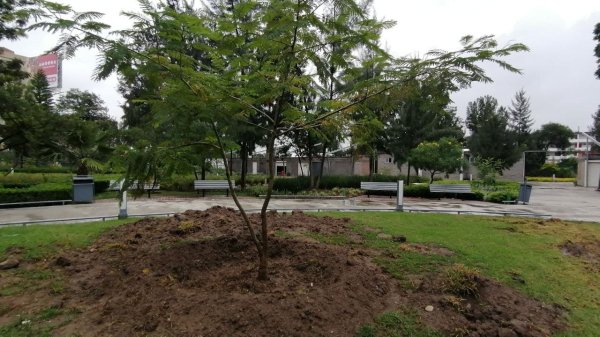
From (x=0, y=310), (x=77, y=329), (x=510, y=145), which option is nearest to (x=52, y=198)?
(x=0, y=310)

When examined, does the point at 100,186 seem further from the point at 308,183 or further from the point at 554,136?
the point at 554,136

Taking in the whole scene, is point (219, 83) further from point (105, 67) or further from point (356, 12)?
point (356, 12)

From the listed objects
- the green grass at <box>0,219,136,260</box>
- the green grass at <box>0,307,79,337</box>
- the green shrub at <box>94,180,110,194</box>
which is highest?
the green shrub at <box>94,180,110,194</box>

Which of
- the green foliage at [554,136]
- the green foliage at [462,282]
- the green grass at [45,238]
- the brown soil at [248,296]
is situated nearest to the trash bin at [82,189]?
the green grass at [45,238]

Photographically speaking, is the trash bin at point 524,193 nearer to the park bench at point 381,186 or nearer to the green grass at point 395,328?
the park bench at point 381,186

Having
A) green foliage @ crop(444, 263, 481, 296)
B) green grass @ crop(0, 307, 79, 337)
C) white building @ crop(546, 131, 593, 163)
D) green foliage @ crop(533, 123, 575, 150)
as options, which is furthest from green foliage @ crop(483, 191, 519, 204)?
green foliage @ crop(533, 123, 575, 150)

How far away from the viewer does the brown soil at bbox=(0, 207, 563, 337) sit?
370cm

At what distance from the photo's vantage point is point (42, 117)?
14758mm

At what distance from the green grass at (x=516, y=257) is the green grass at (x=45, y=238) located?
5.08m

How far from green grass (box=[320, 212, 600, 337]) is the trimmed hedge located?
11.3 metres

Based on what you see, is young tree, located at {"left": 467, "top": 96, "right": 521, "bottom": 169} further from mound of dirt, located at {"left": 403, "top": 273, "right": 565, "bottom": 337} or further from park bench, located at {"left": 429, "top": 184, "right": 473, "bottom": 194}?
mound of dirt, located at {"left": 403, "top": 273, "right": 565, "bottom": 337}

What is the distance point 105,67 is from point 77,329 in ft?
8.39

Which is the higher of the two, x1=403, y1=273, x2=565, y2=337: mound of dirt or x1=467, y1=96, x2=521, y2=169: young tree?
x1=467, y1=96, x2=521, y2=169: young tree

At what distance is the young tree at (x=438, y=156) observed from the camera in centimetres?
2288
